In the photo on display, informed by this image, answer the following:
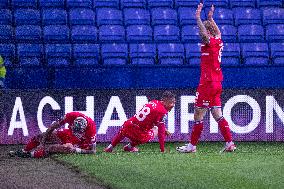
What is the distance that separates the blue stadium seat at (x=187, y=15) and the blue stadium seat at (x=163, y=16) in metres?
0.14

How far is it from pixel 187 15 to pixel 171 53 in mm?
1763

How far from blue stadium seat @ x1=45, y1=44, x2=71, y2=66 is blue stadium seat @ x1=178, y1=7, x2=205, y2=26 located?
293cm

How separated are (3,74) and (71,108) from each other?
1481 mm

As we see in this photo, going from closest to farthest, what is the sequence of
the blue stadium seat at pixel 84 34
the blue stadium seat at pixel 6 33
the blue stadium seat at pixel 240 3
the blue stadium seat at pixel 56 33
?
the blue stadium seat at pixel 6 33 → the blue stadium seat at pixel 56 33 → the blue stadium seat at pixel 84 34 → the blue stadium seat at pixel 240 3

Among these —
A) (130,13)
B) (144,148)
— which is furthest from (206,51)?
(130,13)

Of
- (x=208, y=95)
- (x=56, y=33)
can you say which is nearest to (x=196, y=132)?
(x=208, y=95)

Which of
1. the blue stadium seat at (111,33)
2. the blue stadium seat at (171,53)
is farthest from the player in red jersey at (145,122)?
the blue stadium seat at (111,33)

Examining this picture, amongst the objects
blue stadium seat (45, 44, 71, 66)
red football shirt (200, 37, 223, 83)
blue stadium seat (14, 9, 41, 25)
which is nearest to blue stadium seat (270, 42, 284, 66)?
blue stadium seat (45, 44, 71, 66)

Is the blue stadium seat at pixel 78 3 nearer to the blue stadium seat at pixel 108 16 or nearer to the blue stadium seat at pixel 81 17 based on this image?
the blue stadium seat at pixel 81 17

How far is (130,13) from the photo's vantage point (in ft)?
56.4

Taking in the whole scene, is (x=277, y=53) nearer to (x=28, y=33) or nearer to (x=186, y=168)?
(x=28, y=33)

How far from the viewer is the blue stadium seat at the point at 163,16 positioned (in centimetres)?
1716

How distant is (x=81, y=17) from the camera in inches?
665

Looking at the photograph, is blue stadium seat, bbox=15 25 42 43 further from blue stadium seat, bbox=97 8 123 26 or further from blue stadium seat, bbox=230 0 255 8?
blue stadium seat, bbox=230 0 255 8
